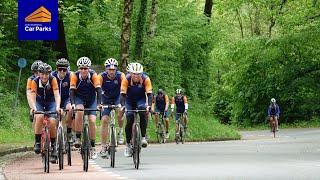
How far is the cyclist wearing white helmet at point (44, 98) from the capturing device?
16156 millimetres

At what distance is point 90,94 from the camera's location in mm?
16859

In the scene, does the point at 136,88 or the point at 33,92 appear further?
the point at 136,88

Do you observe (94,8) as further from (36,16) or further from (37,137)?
(37,137)

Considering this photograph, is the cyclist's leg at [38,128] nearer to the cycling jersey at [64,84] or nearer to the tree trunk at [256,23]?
the cycling jersey at [64,84]

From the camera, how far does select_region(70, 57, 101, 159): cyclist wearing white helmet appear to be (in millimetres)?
16562

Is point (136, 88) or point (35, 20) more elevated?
point (35, 20)

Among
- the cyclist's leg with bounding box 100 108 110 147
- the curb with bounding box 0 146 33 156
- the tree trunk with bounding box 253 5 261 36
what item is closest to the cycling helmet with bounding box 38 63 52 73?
the cyclist's leg with bounding box 100 108 110 147

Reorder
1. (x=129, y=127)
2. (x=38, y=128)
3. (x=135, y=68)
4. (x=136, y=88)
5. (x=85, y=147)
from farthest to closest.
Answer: (x=129, y=127) < (x=136, y=88) < (x=135, y=68) < (x=38, y=128) < (x=85, y=147)

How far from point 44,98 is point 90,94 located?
1.02m

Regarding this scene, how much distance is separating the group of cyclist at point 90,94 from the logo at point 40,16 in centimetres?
599

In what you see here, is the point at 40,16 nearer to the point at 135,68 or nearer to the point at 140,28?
the point at 135,68

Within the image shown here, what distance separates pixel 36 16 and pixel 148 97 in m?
8.28

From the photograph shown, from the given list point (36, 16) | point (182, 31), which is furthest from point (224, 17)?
point (36, 16)

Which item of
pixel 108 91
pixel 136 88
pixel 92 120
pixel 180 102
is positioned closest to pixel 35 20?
pixel 108 91
